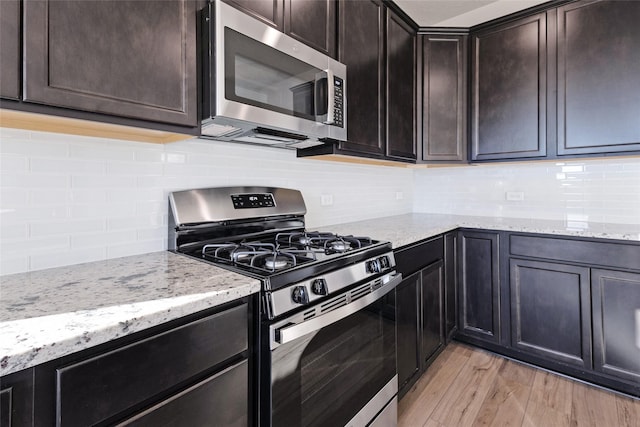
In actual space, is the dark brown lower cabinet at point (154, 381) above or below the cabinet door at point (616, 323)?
above

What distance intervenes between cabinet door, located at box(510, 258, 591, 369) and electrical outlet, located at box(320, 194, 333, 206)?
1.28 meters

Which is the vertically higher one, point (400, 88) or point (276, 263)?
point (400, 88)

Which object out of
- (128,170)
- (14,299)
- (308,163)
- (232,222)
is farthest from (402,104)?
(14,299)

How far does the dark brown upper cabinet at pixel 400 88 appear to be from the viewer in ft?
7.16

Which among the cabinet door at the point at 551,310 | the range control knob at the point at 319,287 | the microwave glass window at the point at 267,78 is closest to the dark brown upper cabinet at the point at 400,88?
the microwave glass window at the point at 267,78

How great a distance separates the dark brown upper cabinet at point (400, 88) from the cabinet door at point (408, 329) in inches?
35.4

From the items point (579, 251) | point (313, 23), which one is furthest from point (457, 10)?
point (579, 251)

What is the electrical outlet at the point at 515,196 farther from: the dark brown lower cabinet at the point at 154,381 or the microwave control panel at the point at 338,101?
the dark brown lower cabinet at the point at 154,381

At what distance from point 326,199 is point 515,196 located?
5.36ft

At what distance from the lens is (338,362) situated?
1.23m

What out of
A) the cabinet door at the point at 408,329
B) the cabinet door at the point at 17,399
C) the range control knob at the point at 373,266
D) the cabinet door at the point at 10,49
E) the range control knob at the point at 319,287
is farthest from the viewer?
the cabinet door at the point at 408,329

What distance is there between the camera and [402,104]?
7.67 ft

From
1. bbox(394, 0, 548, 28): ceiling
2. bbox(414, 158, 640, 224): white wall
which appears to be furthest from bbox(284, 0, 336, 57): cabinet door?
bbox(414, 158, 640, 224): white wall

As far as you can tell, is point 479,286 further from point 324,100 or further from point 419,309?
point 324,100
